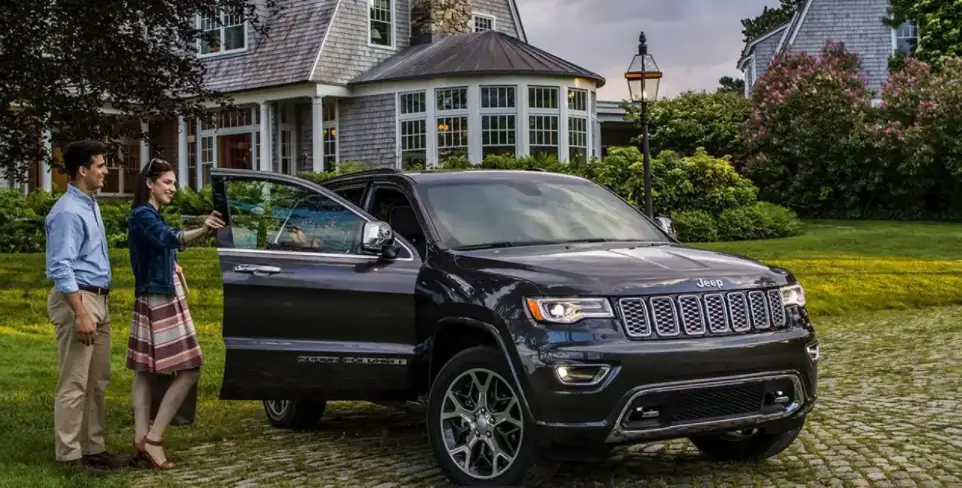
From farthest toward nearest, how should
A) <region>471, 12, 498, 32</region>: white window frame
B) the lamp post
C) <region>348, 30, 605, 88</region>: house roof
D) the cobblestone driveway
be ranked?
<region>471, 12, 498, 32</region>: white window frame
<region>348, 30, 605, 88</region>: house roof
the lamp post
the cobblestone driveway

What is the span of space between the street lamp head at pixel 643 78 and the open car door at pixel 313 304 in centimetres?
1067

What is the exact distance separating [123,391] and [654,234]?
5.20 m

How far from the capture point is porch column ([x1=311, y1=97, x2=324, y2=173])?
28.8 m

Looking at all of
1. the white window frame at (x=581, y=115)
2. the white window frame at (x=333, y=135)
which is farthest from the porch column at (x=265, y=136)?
the white window frame at (x=581, y=115)

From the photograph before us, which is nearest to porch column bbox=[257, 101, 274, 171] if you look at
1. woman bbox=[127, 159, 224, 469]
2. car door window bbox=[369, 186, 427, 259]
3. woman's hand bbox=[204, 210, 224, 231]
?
car door window bbox=[369, 186, 427, 259]

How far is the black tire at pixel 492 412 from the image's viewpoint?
554 centimetres

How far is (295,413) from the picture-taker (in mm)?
7938

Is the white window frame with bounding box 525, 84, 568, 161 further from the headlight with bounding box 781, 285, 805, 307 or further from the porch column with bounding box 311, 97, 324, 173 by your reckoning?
the headlight with bounding box 781, 285, 805, 307

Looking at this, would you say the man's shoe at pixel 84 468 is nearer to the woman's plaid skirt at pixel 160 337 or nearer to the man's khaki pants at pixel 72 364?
the man's khaki pants at pixel 72 364

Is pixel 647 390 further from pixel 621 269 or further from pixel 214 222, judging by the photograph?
pixel 214 222

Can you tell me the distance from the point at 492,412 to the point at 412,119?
2332 cm

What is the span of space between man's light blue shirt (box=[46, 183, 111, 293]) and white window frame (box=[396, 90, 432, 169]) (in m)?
21.5

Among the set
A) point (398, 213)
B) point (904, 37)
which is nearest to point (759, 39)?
point (904, 37)

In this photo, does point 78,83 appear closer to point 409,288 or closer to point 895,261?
point 409,288
